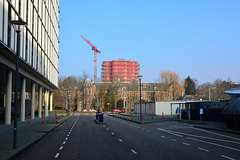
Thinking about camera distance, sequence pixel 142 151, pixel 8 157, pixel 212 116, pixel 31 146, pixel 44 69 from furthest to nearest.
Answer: pixel 44 69, pixel 212 116, pixel 31 146, pixel 142 151, pixel 8 157

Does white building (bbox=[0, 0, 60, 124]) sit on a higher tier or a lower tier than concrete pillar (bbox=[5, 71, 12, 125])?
higher

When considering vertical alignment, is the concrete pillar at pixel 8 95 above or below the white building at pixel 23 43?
below

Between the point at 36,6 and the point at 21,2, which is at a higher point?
the point at 36,6

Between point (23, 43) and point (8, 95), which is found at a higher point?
point (23, 43)

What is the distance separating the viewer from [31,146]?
14.9 m

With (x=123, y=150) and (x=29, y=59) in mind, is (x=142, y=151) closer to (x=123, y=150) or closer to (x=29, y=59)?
(x=123, y=150)

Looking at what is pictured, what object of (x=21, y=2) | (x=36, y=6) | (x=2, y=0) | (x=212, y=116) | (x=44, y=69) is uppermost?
(x=36, y=6)

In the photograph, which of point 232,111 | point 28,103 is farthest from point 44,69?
point 232,111

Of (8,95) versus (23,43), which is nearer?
(8,95)

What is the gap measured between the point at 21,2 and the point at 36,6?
9354mm

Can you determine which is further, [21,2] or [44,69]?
[44,69]

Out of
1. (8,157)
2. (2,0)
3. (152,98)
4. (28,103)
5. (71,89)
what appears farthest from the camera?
(152,98)

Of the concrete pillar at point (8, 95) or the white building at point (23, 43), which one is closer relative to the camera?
the white building at point (23, 43)

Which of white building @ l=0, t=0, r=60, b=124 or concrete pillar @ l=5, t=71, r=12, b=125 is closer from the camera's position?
white building @ l=0, t=0, r=60, b=124
